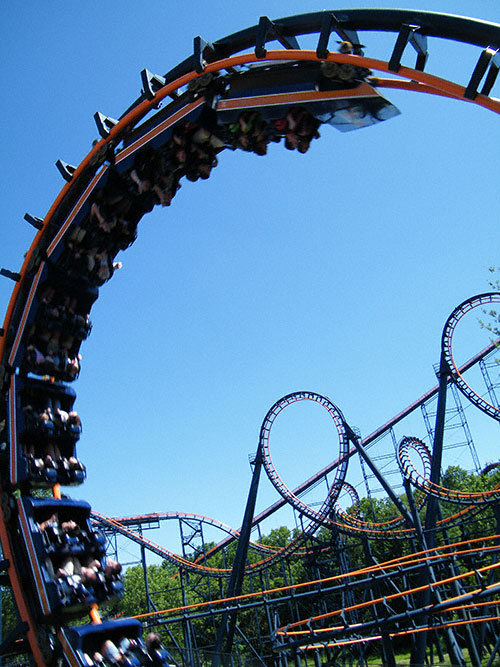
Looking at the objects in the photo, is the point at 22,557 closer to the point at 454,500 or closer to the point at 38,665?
the point at 38,665

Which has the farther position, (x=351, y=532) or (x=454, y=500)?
(x=351, y=532)

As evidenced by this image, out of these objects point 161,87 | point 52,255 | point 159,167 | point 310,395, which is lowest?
point 52,255

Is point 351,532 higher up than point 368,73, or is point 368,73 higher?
point 368,73

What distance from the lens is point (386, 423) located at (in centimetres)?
2114

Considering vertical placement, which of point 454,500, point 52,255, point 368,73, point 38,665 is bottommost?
point 38,665

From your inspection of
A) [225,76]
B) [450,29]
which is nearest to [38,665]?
Answer: [225,76]

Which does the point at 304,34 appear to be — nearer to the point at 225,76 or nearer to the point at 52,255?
the point at 225,76

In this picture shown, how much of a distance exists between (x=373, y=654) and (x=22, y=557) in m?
26.1

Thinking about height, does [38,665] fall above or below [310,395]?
below

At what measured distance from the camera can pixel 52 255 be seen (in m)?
4.70

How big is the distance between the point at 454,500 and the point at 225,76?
12974 millimetres

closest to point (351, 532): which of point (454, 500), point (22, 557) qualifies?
point (454, 500)

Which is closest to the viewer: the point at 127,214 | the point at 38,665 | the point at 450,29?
the point at 450,29

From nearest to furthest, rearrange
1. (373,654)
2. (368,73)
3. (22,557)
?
1. (368,73)
2. (22,557)
3. (373,654)
